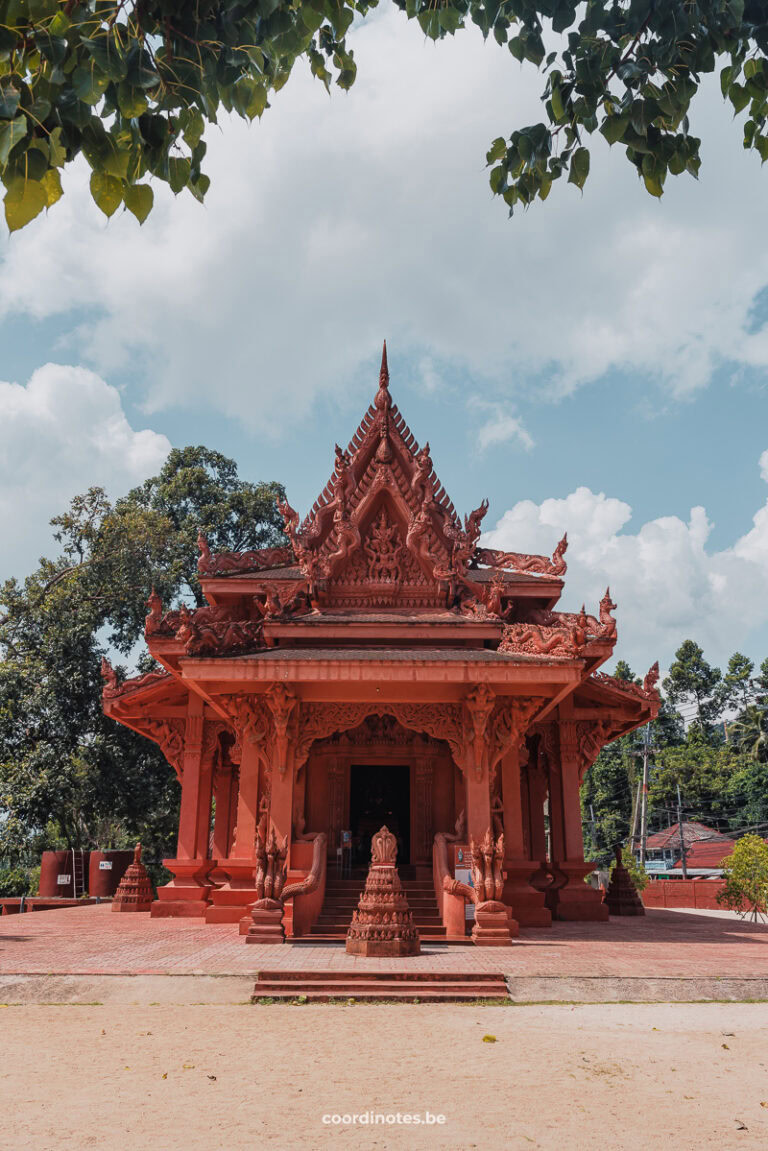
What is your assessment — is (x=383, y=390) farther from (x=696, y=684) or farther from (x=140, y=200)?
(x=696, y=684)

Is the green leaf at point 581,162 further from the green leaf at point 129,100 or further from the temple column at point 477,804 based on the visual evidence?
the temple column at point 477,804

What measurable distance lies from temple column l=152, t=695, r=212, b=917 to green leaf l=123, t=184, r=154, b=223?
1329cm

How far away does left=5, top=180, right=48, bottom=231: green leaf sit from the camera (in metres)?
2.16

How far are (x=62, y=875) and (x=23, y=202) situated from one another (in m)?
22.6

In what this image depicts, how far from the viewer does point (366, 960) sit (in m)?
8.66

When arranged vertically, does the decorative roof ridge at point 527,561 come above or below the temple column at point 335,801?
above

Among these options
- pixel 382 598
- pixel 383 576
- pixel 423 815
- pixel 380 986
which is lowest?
A: pixel 380 986

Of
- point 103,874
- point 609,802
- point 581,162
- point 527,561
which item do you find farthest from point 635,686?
point 609,802

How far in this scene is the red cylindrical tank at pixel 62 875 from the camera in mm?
21500

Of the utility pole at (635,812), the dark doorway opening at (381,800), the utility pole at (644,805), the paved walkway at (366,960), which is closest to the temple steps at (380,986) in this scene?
the paved walkway at (366,960)

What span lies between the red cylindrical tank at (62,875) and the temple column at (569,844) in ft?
43.6

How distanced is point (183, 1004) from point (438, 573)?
7.86 metres

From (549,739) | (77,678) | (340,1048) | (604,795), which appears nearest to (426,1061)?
(340,1048)

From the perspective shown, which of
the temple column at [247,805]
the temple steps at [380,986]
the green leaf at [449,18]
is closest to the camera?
the green leaf at [449,18]
